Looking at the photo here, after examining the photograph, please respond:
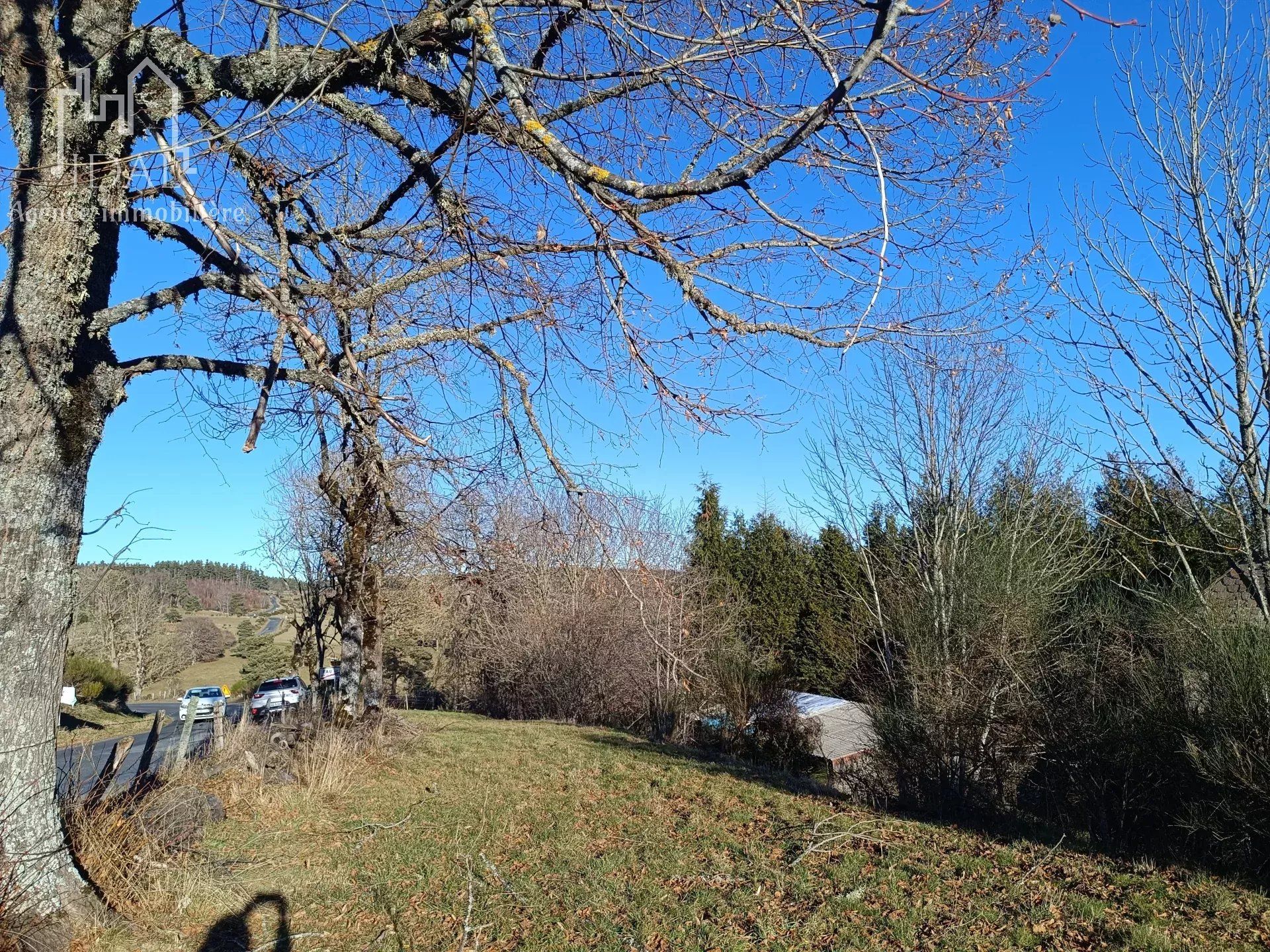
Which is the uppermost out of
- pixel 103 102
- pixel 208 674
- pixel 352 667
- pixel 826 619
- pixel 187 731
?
pixel 103 102

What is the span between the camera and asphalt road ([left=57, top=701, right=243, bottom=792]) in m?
5.23

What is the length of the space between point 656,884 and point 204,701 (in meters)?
24.6

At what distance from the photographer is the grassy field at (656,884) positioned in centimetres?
471

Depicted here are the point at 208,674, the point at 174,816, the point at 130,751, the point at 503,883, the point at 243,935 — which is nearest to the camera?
the point at 243,935

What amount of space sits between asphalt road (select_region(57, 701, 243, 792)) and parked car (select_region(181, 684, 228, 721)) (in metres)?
0.36

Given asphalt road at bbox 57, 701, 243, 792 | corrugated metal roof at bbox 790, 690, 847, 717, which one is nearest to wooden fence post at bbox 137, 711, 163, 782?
asphalt road at bbox 57, 701, 243, 792

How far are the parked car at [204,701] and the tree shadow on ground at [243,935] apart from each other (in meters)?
4.70

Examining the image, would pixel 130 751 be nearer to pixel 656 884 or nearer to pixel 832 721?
pixel 656 884

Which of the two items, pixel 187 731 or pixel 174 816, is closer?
pixel 174 816

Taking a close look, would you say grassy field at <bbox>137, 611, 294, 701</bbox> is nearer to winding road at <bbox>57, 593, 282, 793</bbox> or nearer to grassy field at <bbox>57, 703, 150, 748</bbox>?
winding road at <bbox>57, 593, 282, 793</bbox>

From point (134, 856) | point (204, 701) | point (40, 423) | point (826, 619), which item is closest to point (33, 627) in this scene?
point (40, 423)

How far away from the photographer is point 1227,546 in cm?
630

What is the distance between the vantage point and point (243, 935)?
4879 millimetres

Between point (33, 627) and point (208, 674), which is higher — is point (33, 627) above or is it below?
above
